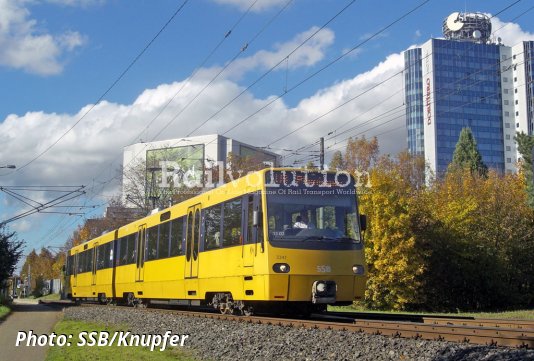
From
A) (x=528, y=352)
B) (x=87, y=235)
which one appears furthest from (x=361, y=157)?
(x=528, y=352)

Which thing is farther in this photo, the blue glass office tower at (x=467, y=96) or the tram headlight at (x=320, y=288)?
the blue glass office tower at (x=467, y=96)

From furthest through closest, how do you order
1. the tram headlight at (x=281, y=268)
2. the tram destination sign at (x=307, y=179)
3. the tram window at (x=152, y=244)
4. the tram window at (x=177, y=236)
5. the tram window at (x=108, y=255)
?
A: the tram window at (x=108, y=255)
the tram window at (x=152, y=244)
the tram window at (x=177, y=236)
the tram destination sign at (x=307, y=179)
the tram headlight at (x=281, y=268)

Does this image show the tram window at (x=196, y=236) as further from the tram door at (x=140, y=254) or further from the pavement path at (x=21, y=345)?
the tram door at (x=140, y=254)

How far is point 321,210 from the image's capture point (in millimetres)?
16188

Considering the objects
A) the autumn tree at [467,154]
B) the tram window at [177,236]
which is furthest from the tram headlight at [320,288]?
the autumn tree at [467,154]

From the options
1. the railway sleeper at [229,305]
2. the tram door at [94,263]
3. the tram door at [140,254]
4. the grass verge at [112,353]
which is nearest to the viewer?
the grass verge at [112,353]

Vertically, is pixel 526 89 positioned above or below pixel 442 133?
above

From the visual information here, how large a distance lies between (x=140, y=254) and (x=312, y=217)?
11314mm

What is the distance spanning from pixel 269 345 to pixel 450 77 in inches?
6484

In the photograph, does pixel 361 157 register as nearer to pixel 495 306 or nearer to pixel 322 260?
pixel 495 306

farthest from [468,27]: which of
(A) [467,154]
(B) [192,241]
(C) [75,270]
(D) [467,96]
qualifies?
(B) [192,241]

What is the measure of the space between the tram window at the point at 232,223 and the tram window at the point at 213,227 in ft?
1.40

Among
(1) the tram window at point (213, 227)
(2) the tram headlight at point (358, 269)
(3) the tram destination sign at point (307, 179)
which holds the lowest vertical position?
(2) the tram headlight at point (358, 269)

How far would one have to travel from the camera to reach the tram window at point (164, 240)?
2239 cm
